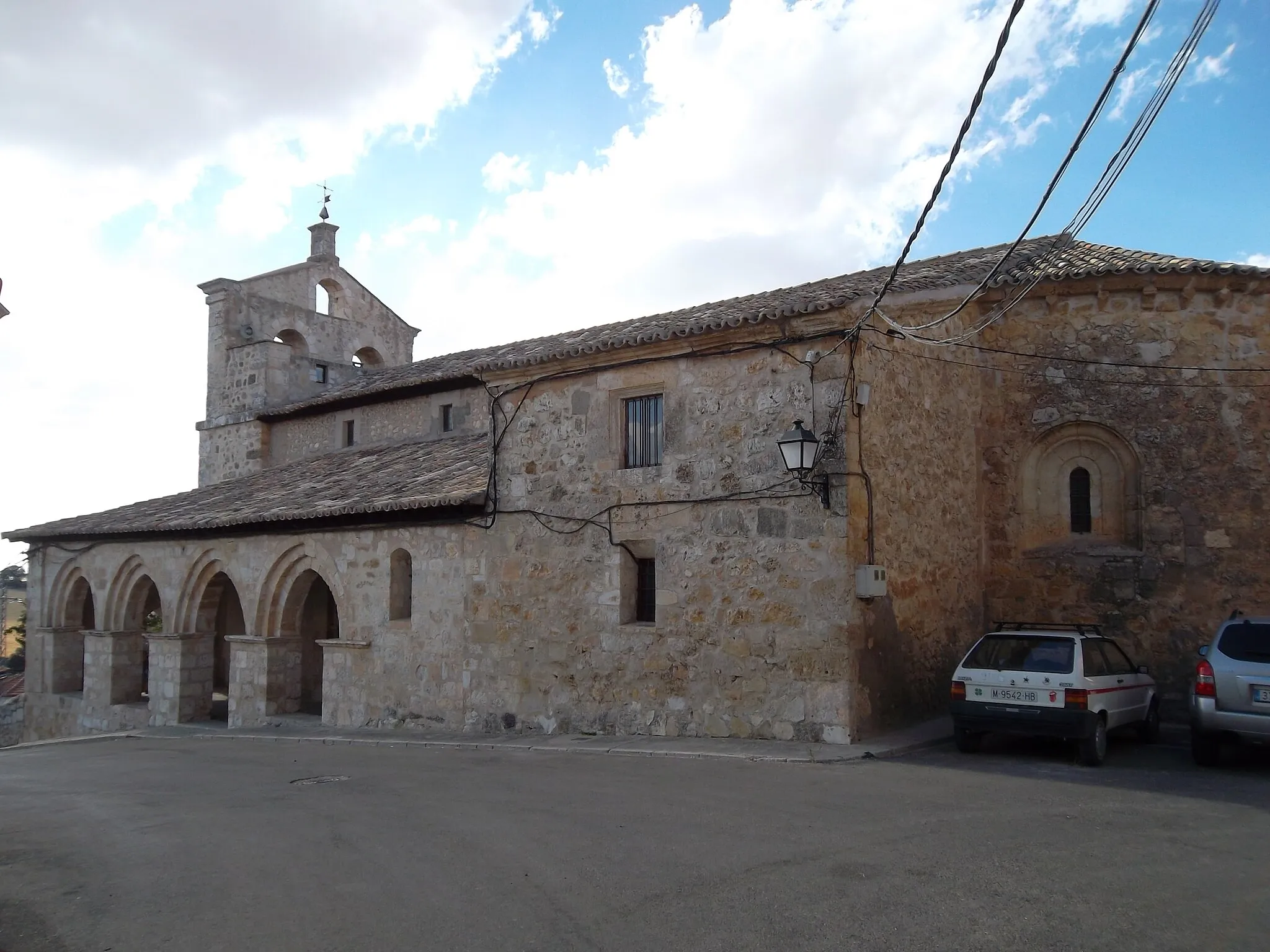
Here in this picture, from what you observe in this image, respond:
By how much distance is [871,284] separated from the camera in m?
11.9

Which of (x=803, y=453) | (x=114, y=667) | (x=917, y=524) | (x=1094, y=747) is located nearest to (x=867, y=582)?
(x=803, y=453)

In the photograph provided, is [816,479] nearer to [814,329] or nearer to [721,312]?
[814,329]

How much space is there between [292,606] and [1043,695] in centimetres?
1310

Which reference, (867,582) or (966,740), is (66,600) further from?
(966,740)

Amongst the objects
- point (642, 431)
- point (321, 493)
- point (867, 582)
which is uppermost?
point (642, 431)

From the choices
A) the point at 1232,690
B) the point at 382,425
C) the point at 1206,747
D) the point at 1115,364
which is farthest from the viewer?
the point at 382,425

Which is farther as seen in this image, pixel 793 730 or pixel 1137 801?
pixel 793 730

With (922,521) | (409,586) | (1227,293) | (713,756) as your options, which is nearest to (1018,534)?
(922,521)

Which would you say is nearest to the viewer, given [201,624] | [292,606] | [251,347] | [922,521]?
[922,521]

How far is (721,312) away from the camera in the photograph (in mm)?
12828

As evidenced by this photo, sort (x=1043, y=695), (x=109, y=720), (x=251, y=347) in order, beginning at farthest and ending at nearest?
(x=251, y=347) → (x=109, y=720) → (x=1043, y=695)

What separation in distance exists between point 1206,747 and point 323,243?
23533 mm

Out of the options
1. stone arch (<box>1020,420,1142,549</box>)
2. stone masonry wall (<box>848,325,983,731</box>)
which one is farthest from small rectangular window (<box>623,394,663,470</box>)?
stone arch (<box>1020,420,1142,549</box>)

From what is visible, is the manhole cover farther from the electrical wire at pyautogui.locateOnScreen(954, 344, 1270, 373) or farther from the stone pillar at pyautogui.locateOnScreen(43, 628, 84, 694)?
the stone pillar at pyautogui.locateOnScreen(43, 628, 84, 694)
